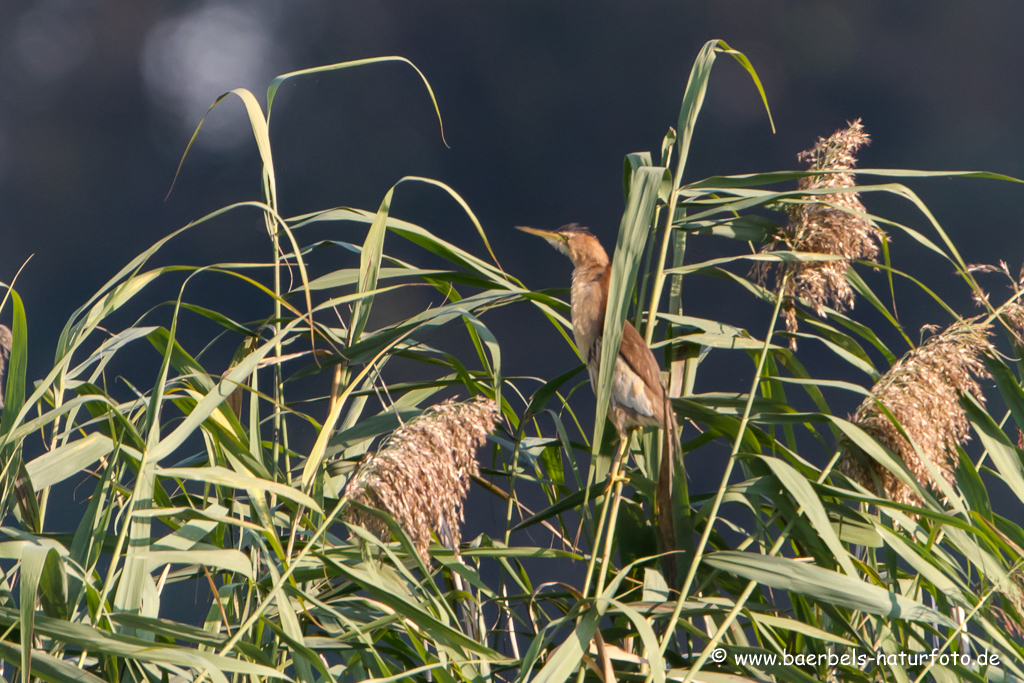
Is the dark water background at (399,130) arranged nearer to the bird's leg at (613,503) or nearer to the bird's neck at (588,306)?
the bird's neck at (588,306)

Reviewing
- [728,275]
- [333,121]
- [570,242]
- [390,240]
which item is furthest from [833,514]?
[333,121]

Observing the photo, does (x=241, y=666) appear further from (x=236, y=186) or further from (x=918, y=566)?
(x=236, y=186)

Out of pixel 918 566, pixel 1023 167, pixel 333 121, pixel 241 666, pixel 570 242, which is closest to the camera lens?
pixel 241 666

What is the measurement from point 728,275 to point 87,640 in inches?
27.9

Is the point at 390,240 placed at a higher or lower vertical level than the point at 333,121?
lower

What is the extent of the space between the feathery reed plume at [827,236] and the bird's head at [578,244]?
29 cm

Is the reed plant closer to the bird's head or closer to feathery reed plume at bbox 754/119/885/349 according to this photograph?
feathery reed plume at bbox 754/119/885/349

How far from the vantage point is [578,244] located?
105 centimetres

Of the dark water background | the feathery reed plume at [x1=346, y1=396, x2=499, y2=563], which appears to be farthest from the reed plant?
the dark water background

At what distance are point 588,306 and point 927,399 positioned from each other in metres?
0.38

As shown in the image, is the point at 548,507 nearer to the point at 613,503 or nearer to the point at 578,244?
the point at 613,503

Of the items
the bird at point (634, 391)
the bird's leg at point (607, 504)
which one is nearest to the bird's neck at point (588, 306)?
the bird at point (634, 391)

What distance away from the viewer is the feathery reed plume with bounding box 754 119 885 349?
700 mm

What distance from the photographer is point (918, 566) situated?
67 cm
